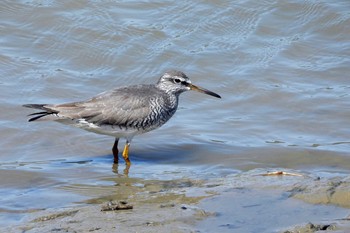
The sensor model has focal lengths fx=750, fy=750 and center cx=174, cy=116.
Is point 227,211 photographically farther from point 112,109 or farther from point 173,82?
point 173,82

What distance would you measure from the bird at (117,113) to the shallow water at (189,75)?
1.20 ft

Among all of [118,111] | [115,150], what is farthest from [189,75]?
[115,150]

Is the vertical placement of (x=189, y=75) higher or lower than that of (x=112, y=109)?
higher

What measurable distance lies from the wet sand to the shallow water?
2.65ft

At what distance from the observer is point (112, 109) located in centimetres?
942

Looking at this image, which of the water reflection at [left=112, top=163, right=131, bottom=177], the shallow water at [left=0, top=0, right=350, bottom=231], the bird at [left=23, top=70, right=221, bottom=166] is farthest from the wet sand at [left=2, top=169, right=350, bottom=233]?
the bird at [left=23, top=70, right=221, bottom=166]

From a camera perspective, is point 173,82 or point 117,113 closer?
point 117,113

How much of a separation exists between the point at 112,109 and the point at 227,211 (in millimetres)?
3413

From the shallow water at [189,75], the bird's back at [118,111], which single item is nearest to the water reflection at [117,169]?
the shallow water at [189,75]

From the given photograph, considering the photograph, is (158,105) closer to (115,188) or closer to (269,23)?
(115,188)

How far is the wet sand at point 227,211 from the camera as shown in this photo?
595cm

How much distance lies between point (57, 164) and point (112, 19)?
4.60m

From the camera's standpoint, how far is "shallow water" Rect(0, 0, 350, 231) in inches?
352

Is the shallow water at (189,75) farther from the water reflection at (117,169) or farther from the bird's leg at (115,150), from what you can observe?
the bird's leg at (115,150)
